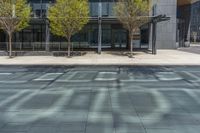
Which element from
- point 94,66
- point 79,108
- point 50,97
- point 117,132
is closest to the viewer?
point 117,132

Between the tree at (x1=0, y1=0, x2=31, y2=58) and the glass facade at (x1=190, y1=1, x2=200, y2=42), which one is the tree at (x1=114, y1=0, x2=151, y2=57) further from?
the glass facade at (x1=190, y1=1, x2=200, y2=42)

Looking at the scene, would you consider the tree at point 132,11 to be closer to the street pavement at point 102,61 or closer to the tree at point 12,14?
the street pavement at point 102,61

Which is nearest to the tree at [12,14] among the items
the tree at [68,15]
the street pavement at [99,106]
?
the tree at [68,15]

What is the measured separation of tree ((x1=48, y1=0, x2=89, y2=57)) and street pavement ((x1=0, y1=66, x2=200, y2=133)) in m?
14.7

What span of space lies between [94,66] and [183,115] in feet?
49.1

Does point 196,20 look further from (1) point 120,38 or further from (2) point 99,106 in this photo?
(2) point 99,106

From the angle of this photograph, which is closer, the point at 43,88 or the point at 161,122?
the point at 161,122

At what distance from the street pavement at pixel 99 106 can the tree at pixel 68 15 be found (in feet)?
48.4

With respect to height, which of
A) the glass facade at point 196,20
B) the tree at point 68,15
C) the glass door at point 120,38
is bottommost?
the glass door at point 120,38

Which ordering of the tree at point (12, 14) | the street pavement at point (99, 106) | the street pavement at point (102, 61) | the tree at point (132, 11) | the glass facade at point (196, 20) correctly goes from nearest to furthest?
the street pavement at point (99, 106) → the street pavement at point (102, 61) → the tree at point (12, 14) → the tree at point (132, 11) → the glass facade at point (196, 20)

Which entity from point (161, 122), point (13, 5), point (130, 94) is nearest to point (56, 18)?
point (13, 5)

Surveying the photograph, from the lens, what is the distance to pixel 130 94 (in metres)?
11.8

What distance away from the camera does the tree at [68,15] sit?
29.4m

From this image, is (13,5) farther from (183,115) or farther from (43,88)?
(183,115)
